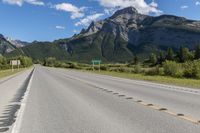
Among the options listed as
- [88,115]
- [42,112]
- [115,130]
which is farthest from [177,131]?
[42,112]

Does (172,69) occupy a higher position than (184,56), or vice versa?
(184,56)

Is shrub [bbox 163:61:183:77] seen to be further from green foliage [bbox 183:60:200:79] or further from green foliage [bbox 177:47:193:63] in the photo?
green foliage [bbox 177:47:193:63]

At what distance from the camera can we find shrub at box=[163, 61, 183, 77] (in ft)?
160

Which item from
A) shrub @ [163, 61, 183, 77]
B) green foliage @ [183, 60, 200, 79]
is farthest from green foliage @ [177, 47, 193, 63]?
green foliage @ [183, 60, 200, 79]

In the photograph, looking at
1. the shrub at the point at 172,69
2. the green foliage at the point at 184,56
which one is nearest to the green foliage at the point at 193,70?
the shrub at the point at 172,69

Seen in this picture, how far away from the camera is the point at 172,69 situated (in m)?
51.7

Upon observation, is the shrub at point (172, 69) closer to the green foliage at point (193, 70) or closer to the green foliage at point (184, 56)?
the green foliage at point (193, 70)

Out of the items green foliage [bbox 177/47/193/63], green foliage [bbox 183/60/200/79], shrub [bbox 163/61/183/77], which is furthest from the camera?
green foliage [bbox 177/47/193/63]

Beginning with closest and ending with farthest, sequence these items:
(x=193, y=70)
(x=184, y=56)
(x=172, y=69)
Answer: (x=193, y=70) → (x=172, y=69) → (x=184, y=56)

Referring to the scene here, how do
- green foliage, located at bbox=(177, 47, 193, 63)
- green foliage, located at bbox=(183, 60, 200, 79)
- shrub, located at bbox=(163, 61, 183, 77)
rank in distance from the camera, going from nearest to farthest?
1. green foliage, located at bbox=(183, 60, 200, 79)
2. shrub, located at bbox=(163, 61, 183, 77)
3. green foliage, located at bbox=(177, 47, 193, 63)

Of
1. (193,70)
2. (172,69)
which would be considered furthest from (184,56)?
(193,70)

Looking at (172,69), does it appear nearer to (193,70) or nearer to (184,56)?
(193,70)

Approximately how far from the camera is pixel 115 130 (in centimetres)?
859

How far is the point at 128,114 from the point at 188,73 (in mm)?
36196
